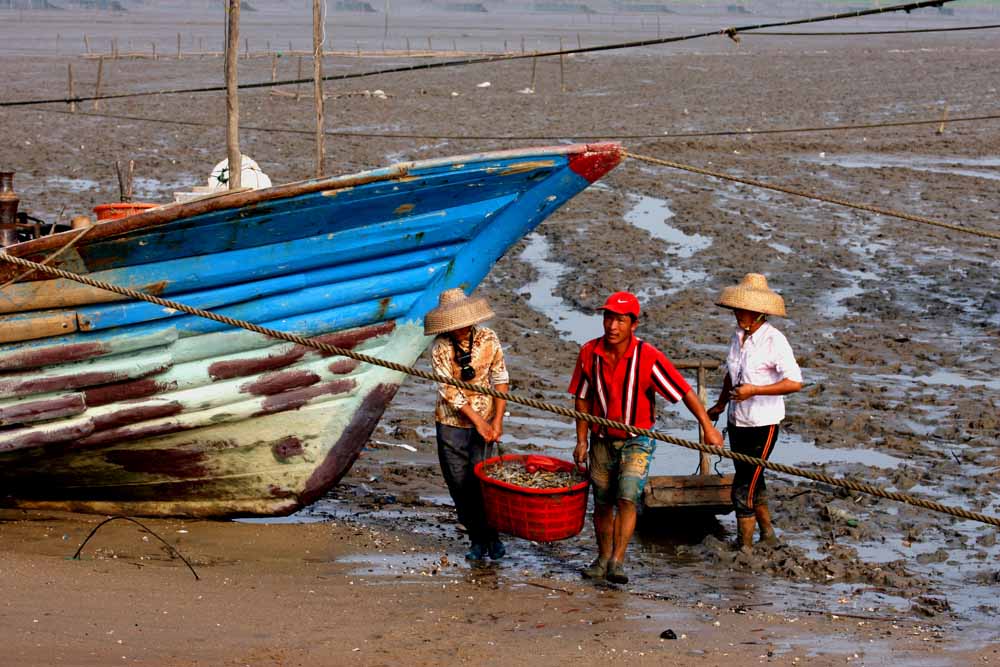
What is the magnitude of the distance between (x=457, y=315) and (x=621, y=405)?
853 mm

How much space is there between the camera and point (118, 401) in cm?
667

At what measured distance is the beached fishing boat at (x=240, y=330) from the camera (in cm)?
637

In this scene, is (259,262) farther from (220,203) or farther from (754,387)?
(754,387)

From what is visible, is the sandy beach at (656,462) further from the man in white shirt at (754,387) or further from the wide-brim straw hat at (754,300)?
the wide-brim straw hat at (754,300)

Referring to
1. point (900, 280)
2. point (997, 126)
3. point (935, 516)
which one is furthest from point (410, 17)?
point (935, 516)

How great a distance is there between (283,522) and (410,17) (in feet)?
287

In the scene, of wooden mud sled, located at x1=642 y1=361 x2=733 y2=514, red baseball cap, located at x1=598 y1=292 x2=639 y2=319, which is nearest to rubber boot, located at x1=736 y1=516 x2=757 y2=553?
wooden mud sled, located at x1=642 y1=361 x2=733 y2=514

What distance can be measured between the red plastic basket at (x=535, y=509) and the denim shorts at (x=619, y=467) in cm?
8

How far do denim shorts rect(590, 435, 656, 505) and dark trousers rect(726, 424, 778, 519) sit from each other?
1.92 ft

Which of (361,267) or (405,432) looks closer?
(361,267)

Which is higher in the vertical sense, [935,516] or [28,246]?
[28,246]

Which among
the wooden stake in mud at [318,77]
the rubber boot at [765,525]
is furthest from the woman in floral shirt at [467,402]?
the wooden stake in mud at [318,77]

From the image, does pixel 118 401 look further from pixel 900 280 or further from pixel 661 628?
pixel 900 280

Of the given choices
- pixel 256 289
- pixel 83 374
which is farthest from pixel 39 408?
pixel 256 289
